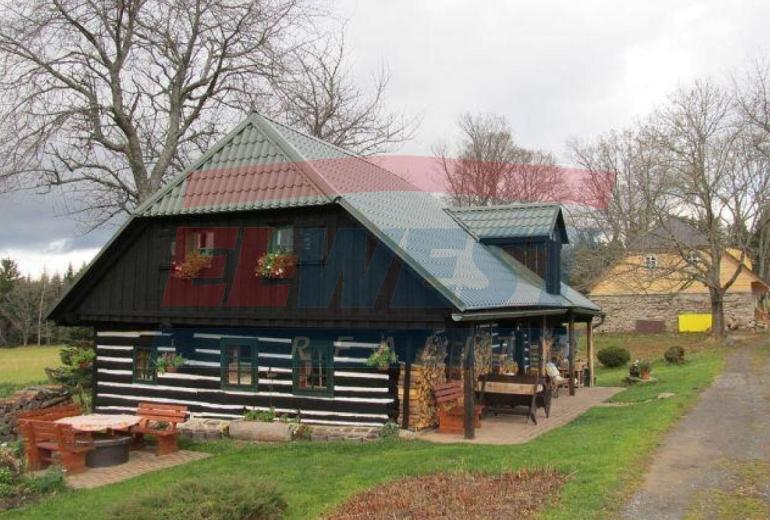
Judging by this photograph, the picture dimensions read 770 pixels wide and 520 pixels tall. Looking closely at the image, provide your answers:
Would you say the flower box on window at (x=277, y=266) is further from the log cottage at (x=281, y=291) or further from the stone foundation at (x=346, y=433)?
the stone foundation at (x=346, y=433)

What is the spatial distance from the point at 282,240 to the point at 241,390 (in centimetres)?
326

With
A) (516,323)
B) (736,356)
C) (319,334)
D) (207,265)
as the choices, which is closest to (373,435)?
(319,334)

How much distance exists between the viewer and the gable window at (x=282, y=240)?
13555 millimetres

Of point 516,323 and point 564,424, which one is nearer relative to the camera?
point 564,424

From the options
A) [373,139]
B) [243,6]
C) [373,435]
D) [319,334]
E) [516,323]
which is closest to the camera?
[373,435]

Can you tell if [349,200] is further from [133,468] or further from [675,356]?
[675,356]

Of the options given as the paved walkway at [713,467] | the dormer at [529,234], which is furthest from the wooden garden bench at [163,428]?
the dormer at [529,234]

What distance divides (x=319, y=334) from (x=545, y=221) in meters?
7.35

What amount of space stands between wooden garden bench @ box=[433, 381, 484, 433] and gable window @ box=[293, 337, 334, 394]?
2.11 m

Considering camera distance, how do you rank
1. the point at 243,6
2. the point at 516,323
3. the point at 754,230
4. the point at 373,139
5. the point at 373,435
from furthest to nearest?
the point at 754,230 < the point at 373,139 < the point at 243,6 < the point at 516,323 < the point at 373,435

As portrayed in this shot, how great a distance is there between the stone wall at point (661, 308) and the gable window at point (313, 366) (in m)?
28.2

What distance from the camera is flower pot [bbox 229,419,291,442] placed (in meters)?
13.0

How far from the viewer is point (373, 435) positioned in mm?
12602

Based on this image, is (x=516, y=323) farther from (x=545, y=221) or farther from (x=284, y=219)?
(x=284, y=219)
